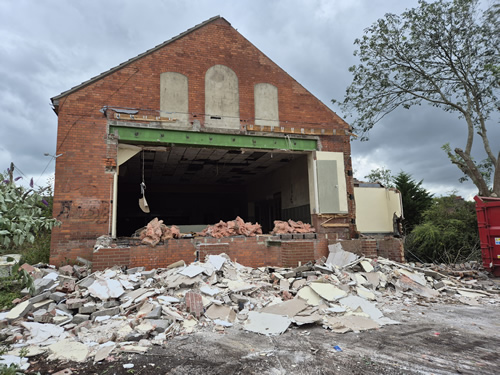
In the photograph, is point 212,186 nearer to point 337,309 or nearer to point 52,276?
point 52,276

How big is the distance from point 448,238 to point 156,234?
1107 cm

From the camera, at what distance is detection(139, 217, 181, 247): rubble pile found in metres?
8.44

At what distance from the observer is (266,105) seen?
10.4 meters

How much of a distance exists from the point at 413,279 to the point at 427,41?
39.3 ft

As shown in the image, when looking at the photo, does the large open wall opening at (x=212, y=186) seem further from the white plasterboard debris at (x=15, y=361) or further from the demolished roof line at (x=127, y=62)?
the white plasterboard debris at (x=15, y=361)

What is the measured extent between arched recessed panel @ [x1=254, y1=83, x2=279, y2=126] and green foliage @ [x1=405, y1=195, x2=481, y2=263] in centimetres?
805

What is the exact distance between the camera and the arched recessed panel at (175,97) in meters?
9.39

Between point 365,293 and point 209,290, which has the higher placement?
point 209,290

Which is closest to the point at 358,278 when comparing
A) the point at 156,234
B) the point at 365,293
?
the point at 365,293

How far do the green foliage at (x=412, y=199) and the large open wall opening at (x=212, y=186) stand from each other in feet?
25.9

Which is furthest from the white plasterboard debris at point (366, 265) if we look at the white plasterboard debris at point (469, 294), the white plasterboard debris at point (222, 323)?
the white plasterboard debris at point (222, 323)

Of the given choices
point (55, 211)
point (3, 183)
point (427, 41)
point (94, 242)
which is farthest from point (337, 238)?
point (427, 41)

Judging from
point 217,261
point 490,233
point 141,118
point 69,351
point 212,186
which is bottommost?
point 69,351

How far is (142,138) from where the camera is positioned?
9070 millimetres
